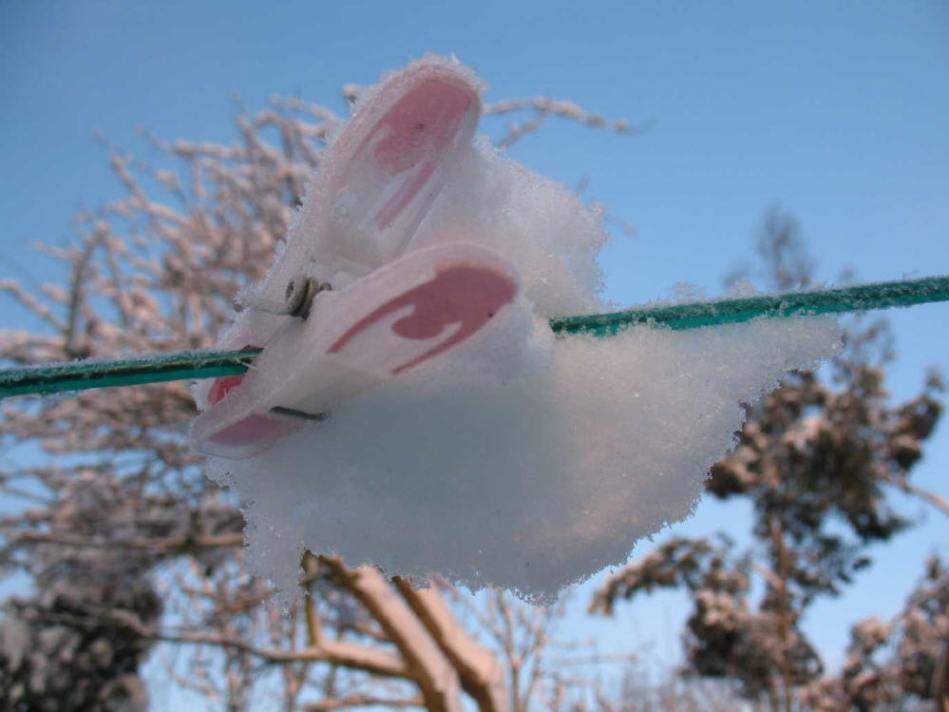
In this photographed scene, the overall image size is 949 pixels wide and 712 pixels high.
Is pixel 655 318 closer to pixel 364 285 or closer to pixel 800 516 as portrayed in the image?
pixel 364 285

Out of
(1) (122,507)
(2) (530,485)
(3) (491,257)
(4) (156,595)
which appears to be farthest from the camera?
(4) (156,595)

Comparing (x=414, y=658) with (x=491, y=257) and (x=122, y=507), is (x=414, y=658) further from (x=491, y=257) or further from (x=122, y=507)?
(x=491, y=257)

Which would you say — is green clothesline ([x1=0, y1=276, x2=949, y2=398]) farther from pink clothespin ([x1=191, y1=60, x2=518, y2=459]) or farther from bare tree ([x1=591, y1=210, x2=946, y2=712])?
bare tree ([x1=591, y1=210, x2=946, y2=712])

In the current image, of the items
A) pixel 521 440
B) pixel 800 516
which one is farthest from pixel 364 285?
pixel 800 516

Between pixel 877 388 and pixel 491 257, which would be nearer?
pixel 491 257

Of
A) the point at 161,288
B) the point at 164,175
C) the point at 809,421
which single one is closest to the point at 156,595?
the point at 161,288

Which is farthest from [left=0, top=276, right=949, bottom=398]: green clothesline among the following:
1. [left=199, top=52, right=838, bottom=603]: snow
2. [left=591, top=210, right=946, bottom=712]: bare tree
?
[left=591, top=210, right=946, bottom=712]: bare tree
